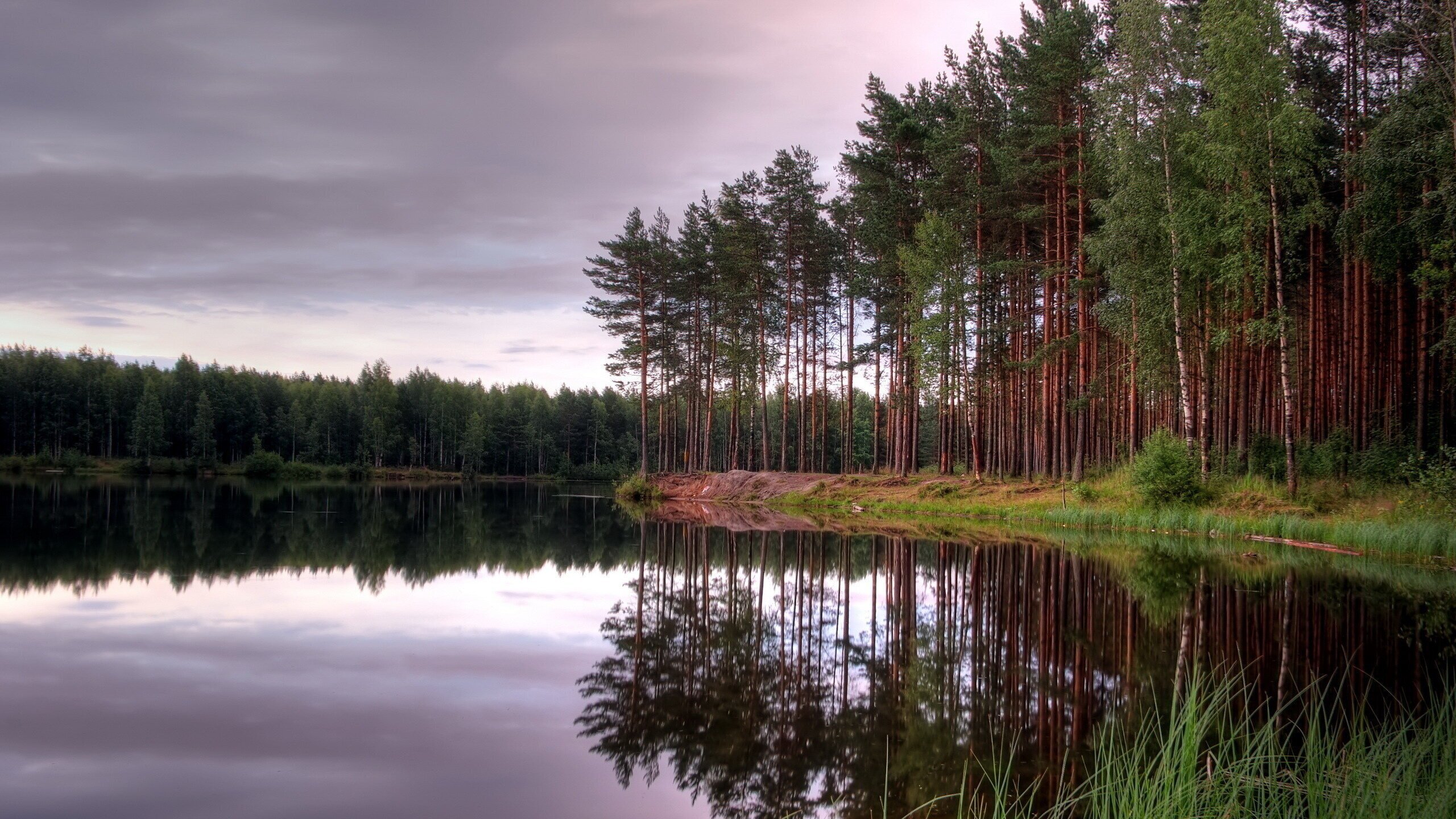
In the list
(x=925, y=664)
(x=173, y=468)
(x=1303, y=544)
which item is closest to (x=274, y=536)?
(x=925, y=664)

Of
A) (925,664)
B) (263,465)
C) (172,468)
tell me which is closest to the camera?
(925,664)

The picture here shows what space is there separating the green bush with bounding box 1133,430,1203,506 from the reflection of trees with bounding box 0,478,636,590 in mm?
13784

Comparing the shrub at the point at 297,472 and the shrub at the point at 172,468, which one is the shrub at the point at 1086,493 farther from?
the shrub at the point at 172,468

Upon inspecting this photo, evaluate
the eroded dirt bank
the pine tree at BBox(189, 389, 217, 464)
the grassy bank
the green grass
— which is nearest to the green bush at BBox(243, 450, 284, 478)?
the pine tree at BBox(189, 389, 217, 464)

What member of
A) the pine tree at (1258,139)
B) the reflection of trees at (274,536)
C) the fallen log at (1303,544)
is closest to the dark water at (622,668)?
the reflection of trees at (274,536)

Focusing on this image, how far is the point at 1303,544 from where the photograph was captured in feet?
59.7

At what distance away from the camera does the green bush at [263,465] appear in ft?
233

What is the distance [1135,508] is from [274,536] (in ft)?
74.3

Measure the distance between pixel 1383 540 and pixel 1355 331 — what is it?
8.53 m

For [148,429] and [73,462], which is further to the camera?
[148,429]

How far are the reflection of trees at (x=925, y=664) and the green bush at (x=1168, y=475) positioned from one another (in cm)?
741

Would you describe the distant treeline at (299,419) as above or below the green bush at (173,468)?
above

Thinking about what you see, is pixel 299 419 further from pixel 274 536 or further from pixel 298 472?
pixel 274 536

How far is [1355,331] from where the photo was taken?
22297 mm
